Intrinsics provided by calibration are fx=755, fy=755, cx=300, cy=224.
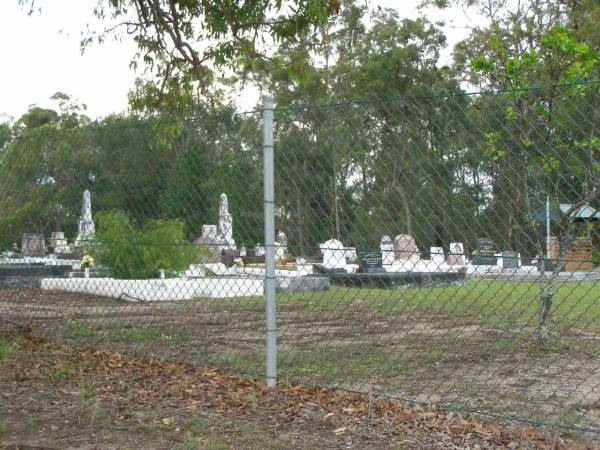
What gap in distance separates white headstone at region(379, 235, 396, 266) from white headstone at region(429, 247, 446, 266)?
0.88ft

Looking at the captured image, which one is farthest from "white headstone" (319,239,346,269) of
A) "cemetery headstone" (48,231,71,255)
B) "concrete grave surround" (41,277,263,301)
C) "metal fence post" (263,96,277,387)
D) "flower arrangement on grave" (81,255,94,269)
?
"flower arrangement on grave" (81,255,94,269)

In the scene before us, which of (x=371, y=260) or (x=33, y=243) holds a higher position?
(x=33, y=243)

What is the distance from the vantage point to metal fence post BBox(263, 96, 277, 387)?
204 inches

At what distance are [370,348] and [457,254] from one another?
2.98 meters

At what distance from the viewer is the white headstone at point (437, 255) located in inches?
183

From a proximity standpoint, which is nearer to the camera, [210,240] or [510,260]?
[510,260]

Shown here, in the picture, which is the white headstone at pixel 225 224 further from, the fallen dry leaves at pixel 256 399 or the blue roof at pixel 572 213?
the blue roof at pixel 572 213

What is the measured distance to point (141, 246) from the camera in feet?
34.4

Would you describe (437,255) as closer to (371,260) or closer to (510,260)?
(510,260)

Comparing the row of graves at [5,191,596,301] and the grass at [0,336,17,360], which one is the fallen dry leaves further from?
the row of graves at [5,191,596,301]

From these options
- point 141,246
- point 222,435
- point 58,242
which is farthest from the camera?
point 141,246

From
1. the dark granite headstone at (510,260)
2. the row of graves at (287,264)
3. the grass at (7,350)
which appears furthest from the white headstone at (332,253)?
the grass at (7,350)

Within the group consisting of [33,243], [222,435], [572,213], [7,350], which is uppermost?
[572,213]

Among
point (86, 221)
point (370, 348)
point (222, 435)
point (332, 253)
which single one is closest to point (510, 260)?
point (332, 253)
